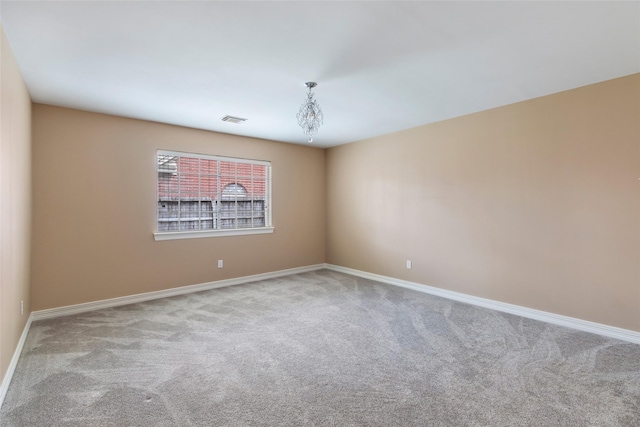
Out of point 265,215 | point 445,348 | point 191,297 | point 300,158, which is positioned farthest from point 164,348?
point 300,158

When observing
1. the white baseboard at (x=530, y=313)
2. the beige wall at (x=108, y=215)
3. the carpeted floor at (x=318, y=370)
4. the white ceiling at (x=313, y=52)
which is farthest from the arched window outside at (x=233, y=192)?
the white baseboard at (x=530, y=313)

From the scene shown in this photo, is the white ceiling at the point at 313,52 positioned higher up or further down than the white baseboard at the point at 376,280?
higher up

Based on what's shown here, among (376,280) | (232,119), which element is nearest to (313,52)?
(232,119)

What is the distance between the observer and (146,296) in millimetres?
4238

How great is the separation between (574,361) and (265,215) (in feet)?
14.6

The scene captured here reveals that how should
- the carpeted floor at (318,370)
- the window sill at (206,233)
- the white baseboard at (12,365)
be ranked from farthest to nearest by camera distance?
1. the window sill at (206,233)
2. the white baseboard at (12,365)
3. the carpeted floor at (318,370)

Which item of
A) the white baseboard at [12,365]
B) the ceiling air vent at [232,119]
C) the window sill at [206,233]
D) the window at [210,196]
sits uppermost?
the ceiling air vent at [232,119]

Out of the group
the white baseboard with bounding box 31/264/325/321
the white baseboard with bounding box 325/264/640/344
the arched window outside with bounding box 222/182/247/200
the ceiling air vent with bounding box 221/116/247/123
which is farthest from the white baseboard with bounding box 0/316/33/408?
the white baseboard with bounding box 325/264/640/344

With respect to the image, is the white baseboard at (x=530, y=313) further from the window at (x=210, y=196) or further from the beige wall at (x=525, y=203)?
the window at (x=210, y=196)

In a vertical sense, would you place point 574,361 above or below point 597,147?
below

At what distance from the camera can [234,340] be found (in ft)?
9.79

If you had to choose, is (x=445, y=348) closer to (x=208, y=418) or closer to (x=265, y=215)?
(x=208, y=418)

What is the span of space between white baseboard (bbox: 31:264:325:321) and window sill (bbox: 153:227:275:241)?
717 millimetres

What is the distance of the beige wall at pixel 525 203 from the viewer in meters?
3.01
